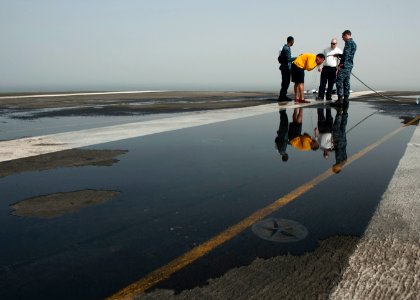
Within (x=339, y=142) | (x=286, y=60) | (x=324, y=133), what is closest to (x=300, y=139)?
(x=339, y=142)

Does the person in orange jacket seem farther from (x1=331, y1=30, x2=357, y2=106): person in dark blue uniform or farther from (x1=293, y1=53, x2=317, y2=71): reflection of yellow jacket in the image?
(x1=331, y1=30, x2=357, y2=106): person in dark blue uniform

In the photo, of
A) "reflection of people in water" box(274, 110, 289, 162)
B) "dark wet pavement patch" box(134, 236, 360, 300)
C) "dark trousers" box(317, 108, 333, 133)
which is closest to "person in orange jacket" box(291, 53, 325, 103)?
"dark trousers" box(317, 108, 333, 133)

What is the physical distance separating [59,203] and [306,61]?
1219cm

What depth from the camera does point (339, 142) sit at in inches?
284

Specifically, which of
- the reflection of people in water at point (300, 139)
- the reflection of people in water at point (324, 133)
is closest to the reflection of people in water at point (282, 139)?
the reflection of people in water at point (300, 139)

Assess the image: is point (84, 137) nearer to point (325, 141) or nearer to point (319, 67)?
point (325, 141)

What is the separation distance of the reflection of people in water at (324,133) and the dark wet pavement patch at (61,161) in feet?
11.0

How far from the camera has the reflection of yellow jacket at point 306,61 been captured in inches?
563

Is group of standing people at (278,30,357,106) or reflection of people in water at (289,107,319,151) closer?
reflection of people in water at (289,107,319,151)

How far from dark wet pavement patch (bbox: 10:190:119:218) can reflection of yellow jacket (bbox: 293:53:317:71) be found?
1163cm

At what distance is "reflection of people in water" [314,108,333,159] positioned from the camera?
660cm

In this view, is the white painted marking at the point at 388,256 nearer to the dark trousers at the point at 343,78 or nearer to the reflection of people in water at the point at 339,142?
the reflection of people in water at the point at 339,142

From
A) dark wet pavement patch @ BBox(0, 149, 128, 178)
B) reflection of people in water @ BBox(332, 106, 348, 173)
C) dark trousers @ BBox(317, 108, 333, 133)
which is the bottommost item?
dark wet pavement patch @ BBox(0, 149, 128, 178)

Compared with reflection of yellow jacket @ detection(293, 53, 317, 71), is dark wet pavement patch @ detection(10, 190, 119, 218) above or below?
below
